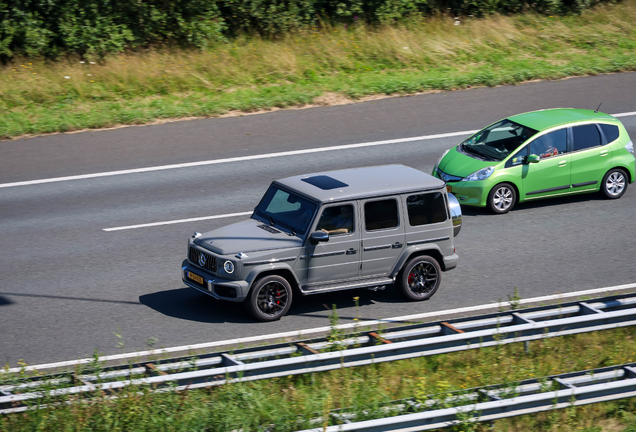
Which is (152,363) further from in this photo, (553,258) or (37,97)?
(37,97)

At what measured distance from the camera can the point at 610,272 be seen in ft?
40.0

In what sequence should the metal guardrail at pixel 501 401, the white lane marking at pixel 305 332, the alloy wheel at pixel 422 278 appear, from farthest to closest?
the alloy wheel at pixel 422 278 → the white lane marking at pixel 305 332 → the metal guardrail at pixel 501 401

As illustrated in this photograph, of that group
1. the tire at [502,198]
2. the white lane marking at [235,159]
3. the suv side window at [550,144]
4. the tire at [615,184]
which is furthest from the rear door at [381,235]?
the white lane marking at [235,159]

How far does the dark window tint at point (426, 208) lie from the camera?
435 inches

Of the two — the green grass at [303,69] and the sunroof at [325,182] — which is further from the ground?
the green grass at [303,69]

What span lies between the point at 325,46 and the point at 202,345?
15.8 m

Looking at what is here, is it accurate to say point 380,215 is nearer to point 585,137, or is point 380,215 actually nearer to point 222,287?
point 222,287

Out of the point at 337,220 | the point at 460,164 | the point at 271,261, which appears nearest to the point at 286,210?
the point at 337,220

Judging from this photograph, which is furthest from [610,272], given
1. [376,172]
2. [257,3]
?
[257,3]

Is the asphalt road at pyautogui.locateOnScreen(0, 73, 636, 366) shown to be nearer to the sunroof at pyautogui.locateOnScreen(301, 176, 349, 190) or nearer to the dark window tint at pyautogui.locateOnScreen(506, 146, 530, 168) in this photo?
the dark window tint at pyautogui.locateOnScreen(506, 146, 530, 168)

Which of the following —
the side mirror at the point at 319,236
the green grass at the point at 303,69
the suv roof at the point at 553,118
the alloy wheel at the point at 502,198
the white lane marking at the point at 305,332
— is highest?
the green grass at the point at 303,69

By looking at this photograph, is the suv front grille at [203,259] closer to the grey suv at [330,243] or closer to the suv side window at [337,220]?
the grey suv at [330,243]

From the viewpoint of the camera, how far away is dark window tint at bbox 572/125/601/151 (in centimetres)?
1526

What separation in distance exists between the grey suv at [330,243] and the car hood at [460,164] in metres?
3.65
